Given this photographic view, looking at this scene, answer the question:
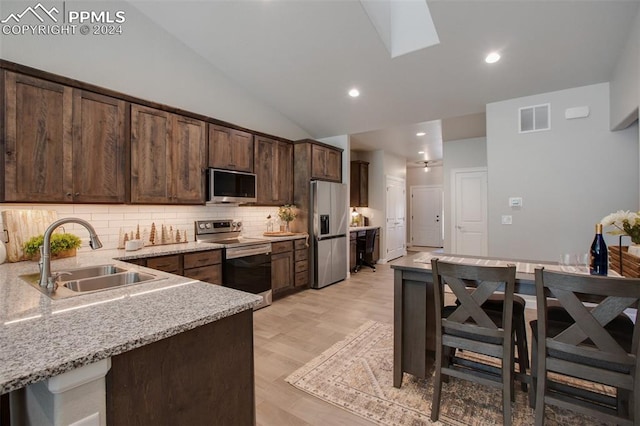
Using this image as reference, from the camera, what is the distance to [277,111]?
4.94 metres

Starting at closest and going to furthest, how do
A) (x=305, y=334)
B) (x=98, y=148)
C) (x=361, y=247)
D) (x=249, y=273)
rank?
1. (x=98, y=148)
2. (x=305, y=334)
3. (x=249, y=273)
4. (x=361, y=247)

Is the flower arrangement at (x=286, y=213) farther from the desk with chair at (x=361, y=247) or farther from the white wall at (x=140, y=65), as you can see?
the desk with chair at (x=361, y=247)

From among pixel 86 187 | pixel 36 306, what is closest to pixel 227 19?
pixel 86 187

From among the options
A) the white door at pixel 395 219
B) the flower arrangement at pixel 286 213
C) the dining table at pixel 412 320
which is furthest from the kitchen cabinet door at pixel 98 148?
the white door at pixel 395 219

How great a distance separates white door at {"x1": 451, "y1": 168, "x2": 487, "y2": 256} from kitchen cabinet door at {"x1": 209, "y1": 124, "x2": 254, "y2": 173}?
422 centimetres

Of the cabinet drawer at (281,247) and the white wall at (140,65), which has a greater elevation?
the white wall at (140,65)

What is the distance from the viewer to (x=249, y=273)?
3701mm

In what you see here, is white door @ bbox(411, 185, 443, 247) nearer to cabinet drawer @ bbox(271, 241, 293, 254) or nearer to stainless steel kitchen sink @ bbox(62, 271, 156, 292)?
cabinet drawer @ bbox(271, 241, 293, 254)

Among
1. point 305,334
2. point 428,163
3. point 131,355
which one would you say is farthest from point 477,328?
point 428,163

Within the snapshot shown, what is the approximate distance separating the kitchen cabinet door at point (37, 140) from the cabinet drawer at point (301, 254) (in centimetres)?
284

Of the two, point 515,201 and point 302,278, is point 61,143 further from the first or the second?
point 515,201

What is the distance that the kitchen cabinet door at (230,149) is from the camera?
372 centimetres

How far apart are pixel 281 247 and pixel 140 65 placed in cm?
283

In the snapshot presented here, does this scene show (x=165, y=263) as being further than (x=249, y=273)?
No
